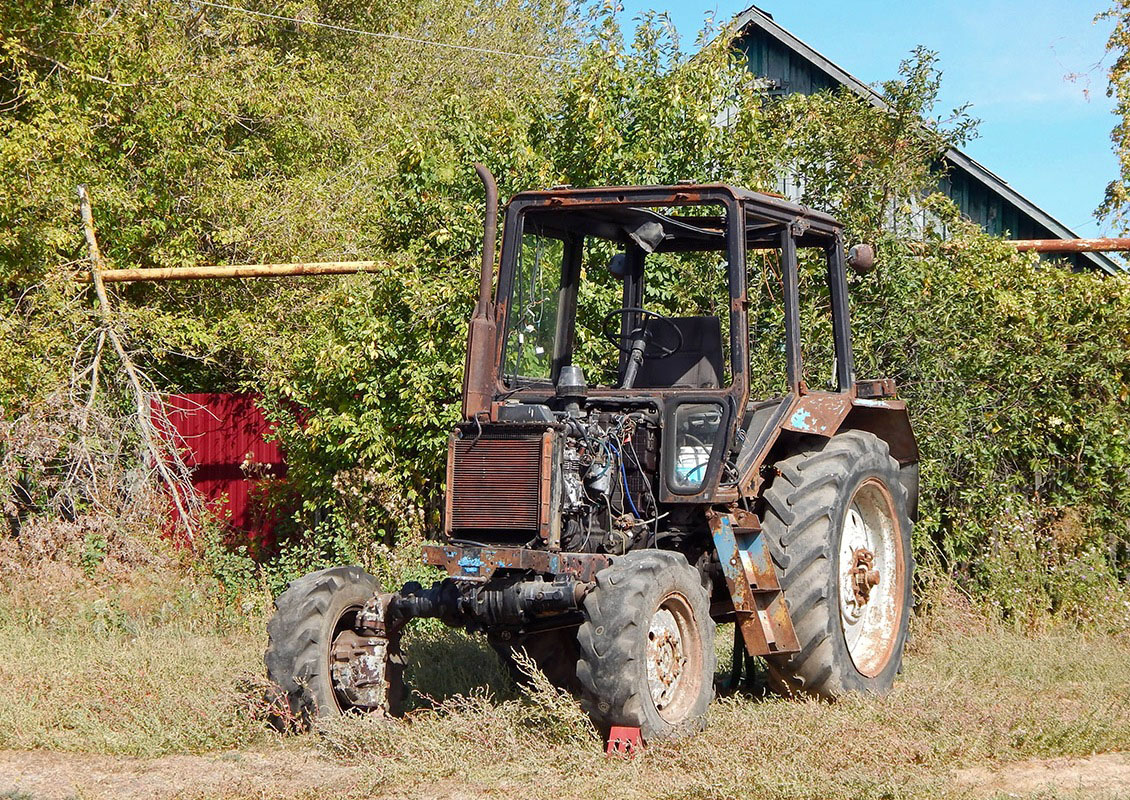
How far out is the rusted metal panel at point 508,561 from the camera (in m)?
5.88

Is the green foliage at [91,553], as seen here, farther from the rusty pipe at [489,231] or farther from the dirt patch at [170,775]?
the rusty pipe at [489,231]

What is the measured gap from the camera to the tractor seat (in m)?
6.96

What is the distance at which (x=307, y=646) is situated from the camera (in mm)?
6277

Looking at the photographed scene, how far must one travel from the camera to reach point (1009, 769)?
18.7 feet

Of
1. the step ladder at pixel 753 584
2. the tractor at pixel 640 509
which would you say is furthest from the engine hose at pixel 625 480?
the step ladder at pixel 753 584

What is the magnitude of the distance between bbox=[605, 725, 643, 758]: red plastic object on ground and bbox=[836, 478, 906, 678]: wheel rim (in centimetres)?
191

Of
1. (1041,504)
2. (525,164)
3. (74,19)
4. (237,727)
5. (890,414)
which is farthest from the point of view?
(74,19)

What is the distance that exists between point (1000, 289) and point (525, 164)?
388cm

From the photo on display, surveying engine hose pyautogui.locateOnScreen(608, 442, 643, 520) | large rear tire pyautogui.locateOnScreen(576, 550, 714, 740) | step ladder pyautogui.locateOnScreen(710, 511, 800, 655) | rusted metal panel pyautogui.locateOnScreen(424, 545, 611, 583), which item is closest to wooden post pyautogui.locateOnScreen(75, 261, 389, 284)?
engine hose pyautogui.locateOnScreen(608, 442, 643, 520)

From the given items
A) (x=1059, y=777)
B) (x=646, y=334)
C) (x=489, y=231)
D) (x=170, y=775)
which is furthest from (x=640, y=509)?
(x=170, y=775)

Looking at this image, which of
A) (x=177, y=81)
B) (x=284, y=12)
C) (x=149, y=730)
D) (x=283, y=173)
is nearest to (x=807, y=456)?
(x=149, y=730)

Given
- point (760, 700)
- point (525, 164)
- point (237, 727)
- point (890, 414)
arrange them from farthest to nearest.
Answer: point (525, 164) → point (890, 414) → point (760, 700) → point (237, 727)

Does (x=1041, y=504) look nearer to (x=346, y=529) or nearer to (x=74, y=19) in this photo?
(x=346, y=529)

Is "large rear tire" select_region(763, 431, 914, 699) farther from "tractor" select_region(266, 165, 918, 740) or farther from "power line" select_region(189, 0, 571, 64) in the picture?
"power line" select_region(189, 0, 571, 64)
